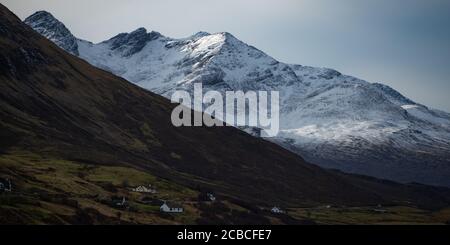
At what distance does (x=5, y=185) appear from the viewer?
612 feet

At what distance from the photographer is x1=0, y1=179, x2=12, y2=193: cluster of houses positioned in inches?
7187

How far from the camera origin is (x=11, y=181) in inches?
7667

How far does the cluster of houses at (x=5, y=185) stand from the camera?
183m
